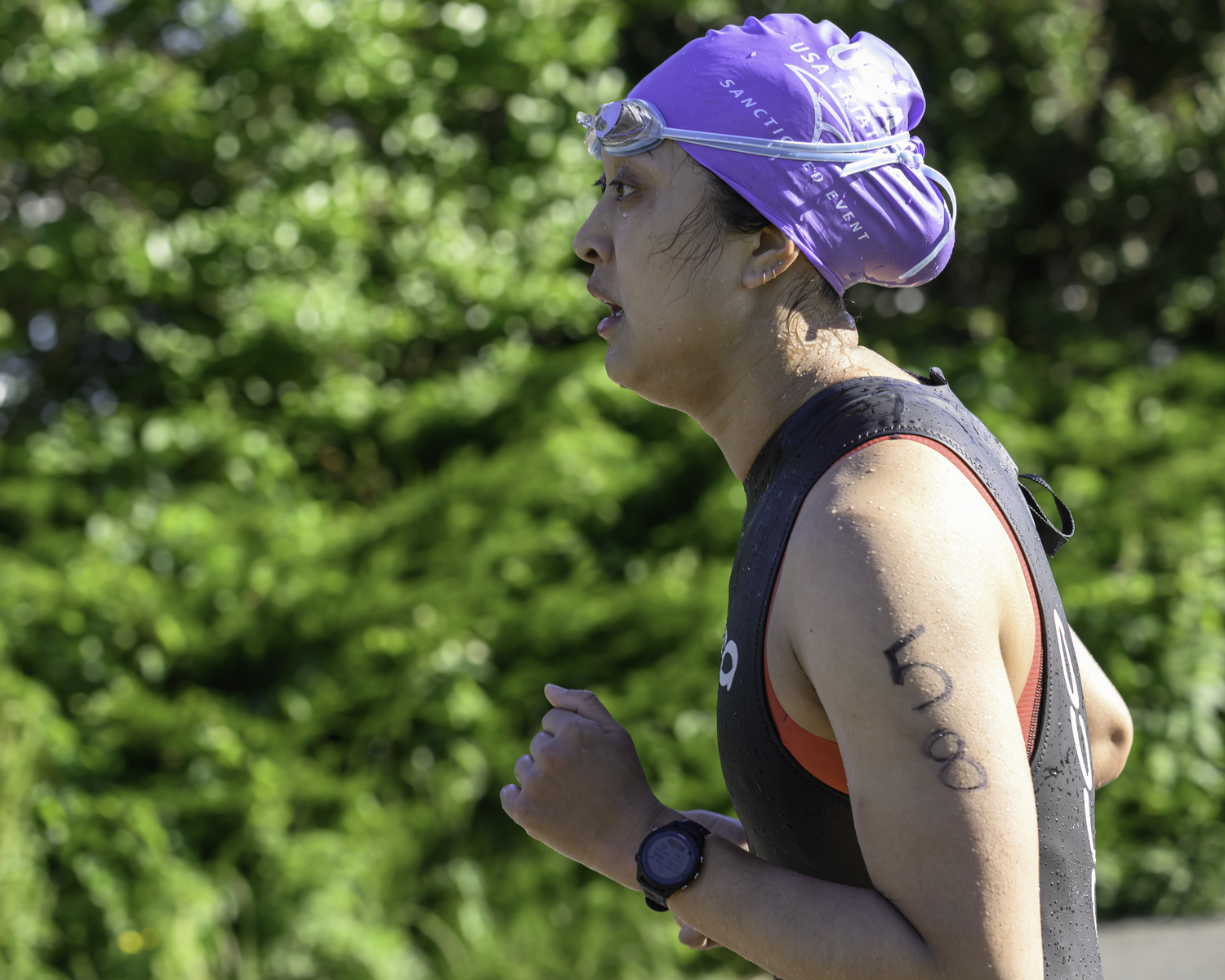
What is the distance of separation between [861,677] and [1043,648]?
0.93ft

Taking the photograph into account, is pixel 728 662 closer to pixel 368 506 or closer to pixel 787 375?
pixel 787 375

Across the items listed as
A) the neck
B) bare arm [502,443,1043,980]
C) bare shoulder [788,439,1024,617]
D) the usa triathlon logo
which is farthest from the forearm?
the neck

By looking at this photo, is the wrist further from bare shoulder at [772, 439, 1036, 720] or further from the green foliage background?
the green foliage background

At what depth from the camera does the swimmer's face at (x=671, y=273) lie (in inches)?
60.2

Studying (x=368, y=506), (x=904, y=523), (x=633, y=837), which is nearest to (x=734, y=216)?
(x=904, y=523)

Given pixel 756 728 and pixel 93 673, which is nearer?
pixel 756 728

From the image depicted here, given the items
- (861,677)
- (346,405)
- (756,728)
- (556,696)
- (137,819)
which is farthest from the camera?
(346,405)

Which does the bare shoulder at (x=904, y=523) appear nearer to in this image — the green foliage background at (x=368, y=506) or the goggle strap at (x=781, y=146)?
the goggle strap at (x=781, y=146)

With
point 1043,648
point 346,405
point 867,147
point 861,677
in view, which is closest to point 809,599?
point 861,677

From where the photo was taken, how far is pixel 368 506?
5676 millimetres

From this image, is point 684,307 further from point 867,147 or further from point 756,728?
point 756,728

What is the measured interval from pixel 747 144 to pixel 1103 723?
3.29ft

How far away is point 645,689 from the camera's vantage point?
4621 millimetres

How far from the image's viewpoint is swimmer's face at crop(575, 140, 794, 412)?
5.02 ft
